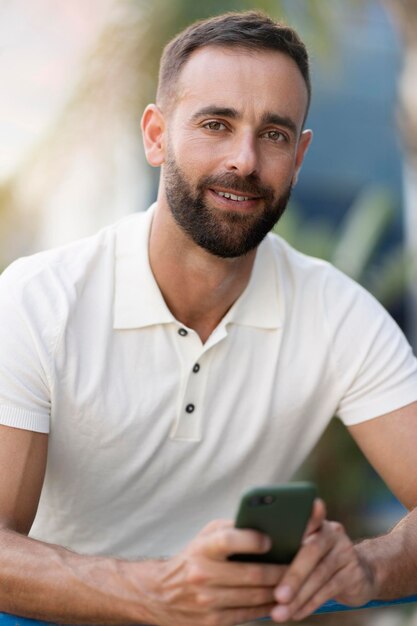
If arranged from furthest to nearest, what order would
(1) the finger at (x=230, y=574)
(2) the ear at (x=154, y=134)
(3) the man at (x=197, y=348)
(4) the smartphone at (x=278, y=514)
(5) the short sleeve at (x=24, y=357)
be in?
(2) the ear at (x=154, y=134), (3) the man at (x=197, y=348), (5) the short sleeve at (x=24, y=357), (1) the finger at (x=230, y=574), (4) the smartphone at (x=278, y=514)

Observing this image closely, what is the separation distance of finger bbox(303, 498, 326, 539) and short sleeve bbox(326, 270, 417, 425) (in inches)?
38.5

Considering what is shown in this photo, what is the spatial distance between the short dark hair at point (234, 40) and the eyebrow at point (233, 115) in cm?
20

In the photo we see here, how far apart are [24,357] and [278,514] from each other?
0.97m

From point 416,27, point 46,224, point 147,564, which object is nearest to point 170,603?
point 147,564

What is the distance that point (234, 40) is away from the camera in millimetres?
2756

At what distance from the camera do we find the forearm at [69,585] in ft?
6.73

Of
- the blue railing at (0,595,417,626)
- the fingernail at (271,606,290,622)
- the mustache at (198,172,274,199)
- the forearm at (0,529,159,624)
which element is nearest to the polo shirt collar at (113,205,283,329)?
the mustache at (198,172,274,199)

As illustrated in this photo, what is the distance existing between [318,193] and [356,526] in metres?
4.49

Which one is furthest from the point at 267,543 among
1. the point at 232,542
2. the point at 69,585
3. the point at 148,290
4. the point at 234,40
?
the point at 234,40

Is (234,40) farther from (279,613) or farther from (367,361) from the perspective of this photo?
(279,613)

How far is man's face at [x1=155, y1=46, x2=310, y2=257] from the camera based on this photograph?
269 cm

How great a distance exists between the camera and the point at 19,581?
2.19 metres

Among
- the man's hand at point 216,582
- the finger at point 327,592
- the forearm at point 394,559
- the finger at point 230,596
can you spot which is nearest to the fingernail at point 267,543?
the man's hand at point 216,582

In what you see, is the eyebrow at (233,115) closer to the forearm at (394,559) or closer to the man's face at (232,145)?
the man's face at (232,145)
